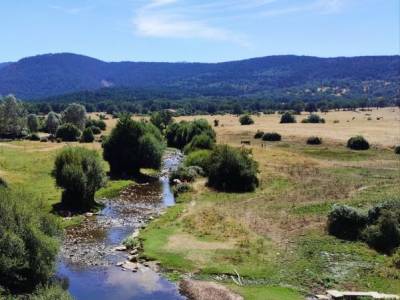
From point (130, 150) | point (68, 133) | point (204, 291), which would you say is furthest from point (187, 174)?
point (68, 133)

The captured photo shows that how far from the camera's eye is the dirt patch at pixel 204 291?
3650 cm

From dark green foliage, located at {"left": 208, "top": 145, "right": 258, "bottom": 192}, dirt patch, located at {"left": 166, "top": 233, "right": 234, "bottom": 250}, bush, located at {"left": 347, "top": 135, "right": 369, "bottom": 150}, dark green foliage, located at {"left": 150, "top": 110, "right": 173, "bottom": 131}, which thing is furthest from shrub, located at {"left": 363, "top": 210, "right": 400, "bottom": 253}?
dark green foliage, located at {"left": 150, "top": 110, "right": 173, "bottom": 131}

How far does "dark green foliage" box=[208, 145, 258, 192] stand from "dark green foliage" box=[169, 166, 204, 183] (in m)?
5.34

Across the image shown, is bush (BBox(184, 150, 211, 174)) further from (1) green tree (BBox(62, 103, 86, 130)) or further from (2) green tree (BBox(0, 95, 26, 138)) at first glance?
(1) green tree (BBox(62, 103, 86, 130))

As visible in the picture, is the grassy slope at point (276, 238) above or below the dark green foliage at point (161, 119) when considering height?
below

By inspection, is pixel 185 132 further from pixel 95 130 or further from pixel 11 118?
pixel 11 118

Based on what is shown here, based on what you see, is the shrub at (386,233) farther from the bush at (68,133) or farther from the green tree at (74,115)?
the green tree at (74,115)

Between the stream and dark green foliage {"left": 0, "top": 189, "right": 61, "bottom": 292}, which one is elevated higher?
dark green foliage {"left": 0, "top": 189, "right": 61, "bottom": 292}

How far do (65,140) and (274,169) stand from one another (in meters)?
68.4

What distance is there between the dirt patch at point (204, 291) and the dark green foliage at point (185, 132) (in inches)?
3196

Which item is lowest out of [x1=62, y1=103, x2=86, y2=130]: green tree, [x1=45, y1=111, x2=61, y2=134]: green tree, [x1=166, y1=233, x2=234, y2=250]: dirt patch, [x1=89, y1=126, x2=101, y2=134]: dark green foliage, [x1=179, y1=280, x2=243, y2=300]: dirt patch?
[x1=179, y1=280, x2=243, y2=300]: dirt patch

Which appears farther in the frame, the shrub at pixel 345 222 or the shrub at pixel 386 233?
the shrub at pixel 345 222

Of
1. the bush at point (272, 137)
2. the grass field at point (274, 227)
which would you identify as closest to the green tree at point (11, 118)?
the grass field at point (274, 227)

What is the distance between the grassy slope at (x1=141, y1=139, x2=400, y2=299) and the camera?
39312 millimetres
